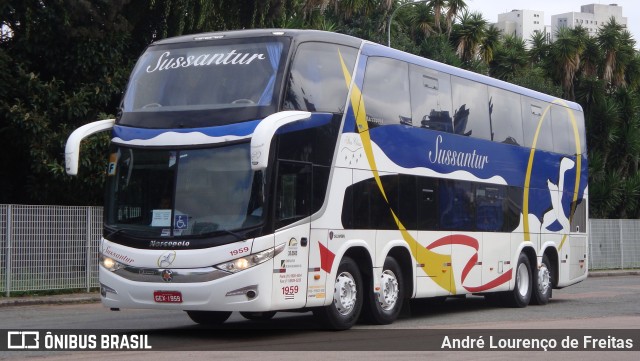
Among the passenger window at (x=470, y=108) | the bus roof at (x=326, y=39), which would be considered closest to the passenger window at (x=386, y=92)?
the bus roof at (x=326, y=39)

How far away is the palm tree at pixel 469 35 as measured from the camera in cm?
4506

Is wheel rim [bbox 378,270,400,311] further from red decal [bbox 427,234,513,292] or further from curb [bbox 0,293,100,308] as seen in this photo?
curb [bbox 0,293,100,308]

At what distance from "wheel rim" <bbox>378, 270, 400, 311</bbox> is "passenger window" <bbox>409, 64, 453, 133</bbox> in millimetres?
2496

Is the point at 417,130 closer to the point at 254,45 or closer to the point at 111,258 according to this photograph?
the point at 254,45

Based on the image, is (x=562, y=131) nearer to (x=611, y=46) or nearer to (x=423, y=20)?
(x=423, y=20)

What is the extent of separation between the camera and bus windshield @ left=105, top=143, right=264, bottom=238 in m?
13.3

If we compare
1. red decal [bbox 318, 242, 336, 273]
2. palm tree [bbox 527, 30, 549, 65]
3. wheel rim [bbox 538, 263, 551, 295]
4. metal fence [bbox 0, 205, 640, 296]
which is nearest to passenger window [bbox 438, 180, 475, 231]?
wheel rim [bbox 538, 263, 551, 295]

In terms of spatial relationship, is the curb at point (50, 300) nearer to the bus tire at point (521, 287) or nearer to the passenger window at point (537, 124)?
the bus tire at point (521, 287)

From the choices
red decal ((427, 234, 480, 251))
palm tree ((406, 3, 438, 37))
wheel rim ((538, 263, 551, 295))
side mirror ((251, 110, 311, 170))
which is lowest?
wheel rim ((538, 263, 551, 295))

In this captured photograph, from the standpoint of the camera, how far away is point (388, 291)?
16.0m

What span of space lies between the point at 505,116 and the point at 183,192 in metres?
8.48

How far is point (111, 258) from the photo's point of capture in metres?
13.9

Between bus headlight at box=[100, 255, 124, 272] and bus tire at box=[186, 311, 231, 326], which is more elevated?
bus headlight at box=[100, 255, 124, 272]

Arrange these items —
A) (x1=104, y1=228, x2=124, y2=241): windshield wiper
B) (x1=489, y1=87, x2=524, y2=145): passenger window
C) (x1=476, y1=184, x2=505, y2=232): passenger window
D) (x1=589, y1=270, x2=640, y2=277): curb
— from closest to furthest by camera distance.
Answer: (x1=104, y1=228, x2=124, y2=241): windshield wiper < (x1=476, y1=184, x2=505, y2=232): passenger window < (x1=489, y1=87, x2=524, y2=145): passenger window < (x1=589, y1=270, x2=640, y2=277): curb
